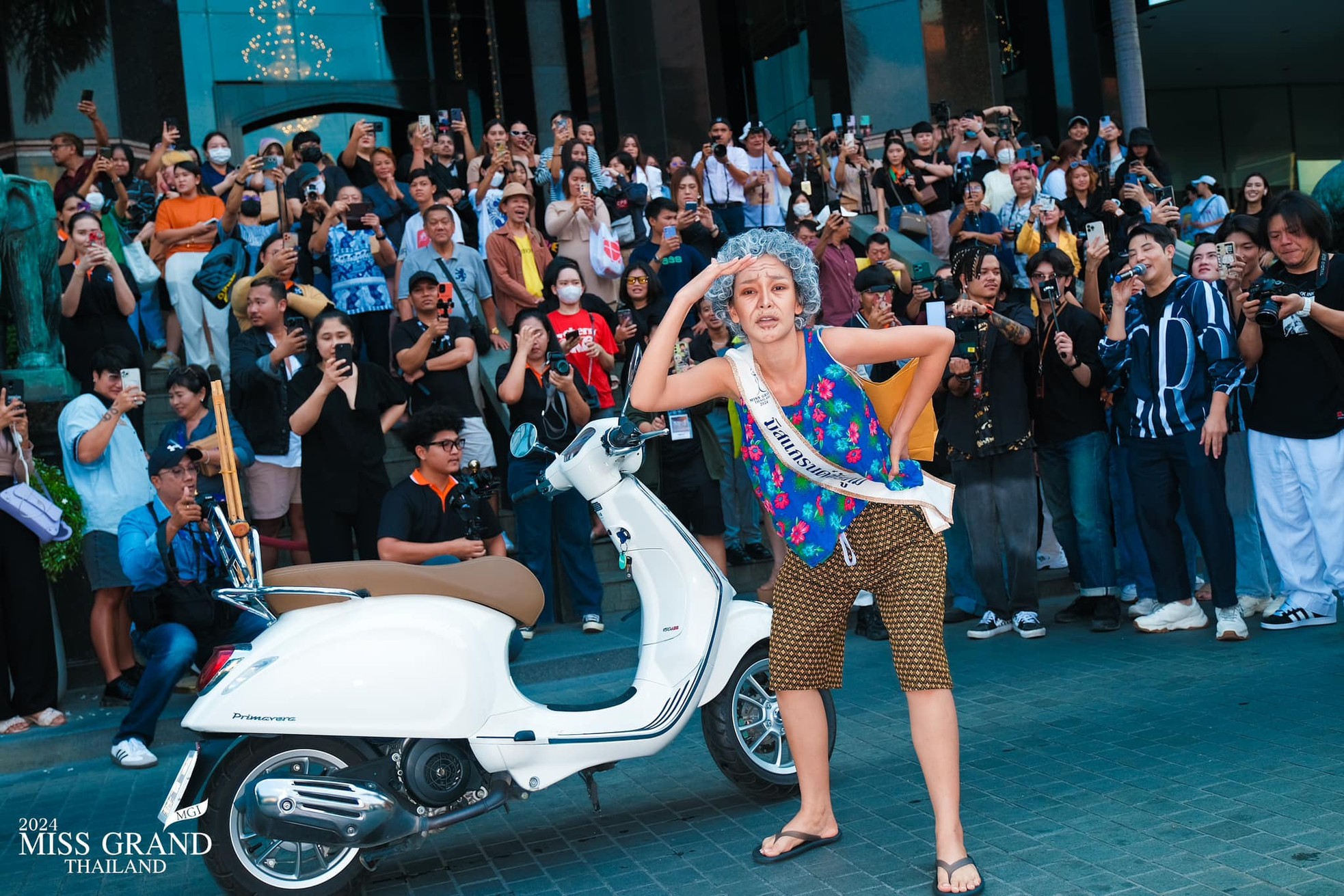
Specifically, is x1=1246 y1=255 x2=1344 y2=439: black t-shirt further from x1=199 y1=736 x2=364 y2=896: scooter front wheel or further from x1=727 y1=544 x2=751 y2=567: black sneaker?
x1=199 y1=736 x2=364 y2=896: scooter front wheel

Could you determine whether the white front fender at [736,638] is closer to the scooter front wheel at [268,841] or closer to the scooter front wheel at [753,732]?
the scooter front wheel at [753,732]

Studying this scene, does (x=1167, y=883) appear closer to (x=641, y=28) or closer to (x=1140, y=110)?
(x=641, y=28)

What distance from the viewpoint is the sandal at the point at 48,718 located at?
6969 mm

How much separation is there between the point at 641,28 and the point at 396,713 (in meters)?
17.4

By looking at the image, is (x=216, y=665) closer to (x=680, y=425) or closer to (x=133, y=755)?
(x=133, y=755)

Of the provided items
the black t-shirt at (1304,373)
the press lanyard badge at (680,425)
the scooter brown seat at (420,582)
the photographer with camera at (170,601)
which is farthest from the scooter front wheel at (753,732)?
the black t-shirt at (1304,373)

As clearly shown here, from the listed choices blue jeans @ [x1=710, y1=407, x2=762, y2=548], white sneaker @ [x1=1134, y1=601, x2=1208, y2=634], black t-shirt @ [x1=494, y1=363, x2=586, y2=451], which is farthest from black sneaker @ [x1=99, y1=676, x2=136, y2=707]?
white sneaker @ [x1=1134, y1=601, x2=1208, y2=634]

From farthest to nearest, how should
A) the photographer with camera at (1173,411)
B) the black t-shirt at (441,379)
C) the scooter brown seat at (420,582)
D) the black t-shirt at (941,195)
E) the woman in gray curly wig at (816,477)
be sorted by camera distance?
the black t-shirt at (941,195)
the black t-shirt at (441,379)
the photographer with camera at (1173,411)
the scooter brown seat at (420,582)
the woman in gray curly wig at (816,477)

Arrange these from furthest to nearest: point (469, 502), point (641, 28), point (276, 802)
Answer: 1. point (641, 28)
2. point (469, 502)
3. point (276, 802)

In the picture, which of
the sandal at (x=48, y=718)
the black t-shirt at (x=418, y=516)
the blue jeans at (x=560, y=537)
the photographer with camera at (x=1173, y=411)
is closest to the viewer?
the black t-shirt at (x=418, y=516)

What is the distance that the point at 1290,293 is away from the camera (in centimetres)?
683

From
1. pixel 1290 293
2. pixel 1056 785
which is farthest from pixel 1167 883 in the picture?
pixel 1290 293

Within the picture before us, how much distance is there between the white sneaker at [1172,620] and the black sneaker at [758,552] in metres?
2.61

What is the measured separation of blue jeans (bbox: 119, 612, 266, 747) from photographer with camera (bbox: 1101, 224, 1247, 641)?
4.91 meters
